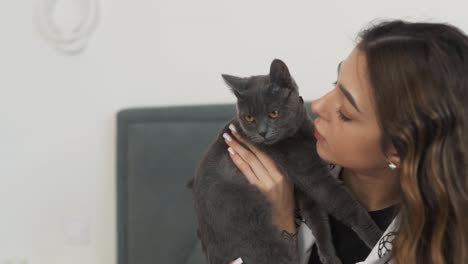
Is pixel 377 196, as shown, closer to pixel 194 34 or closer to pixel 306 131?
pixel 306 131

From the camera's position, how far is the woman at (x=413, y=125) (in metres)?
0.95

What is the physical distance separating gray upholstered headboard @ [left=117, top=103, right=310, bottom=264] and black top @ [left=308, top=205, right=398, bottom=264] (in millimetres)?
610

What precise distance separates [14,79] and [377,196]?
58.4 inches

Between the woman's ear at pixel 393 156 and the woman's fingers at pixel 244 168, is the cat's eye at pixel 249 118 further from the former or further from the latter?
the woman's ear at pixel 393 156

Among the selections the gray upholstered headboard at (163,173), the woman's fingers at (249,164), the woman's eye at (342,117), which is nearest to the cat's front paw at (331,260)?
the woman's fingers at (249,164)

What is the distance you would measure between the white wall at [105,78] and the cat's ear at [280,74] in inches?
19.5

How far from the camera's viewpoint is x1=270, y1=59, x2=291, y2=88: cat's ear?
114 centimetres

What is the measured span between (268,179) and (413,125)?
0.42m

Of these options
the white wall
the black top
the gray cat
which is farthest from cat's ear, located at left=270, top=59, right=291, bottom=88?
the white wall

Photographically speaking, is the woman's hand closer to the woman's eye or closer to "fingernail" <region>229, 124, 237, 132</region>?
"fingernail" <region>229, 124, 237, 132</region>

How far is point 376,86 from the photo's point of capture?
983mm

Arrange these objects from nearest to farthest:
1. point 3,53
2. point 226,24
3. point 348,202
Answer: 1. point 348,202
2. point 226,24
3. point 3,53

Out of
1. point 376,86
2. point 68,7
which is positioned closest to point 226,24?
point 68,7

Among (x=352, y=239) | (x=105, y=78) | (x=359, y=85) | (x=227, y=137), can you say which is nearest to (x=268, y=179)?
(x=227, y=137)
